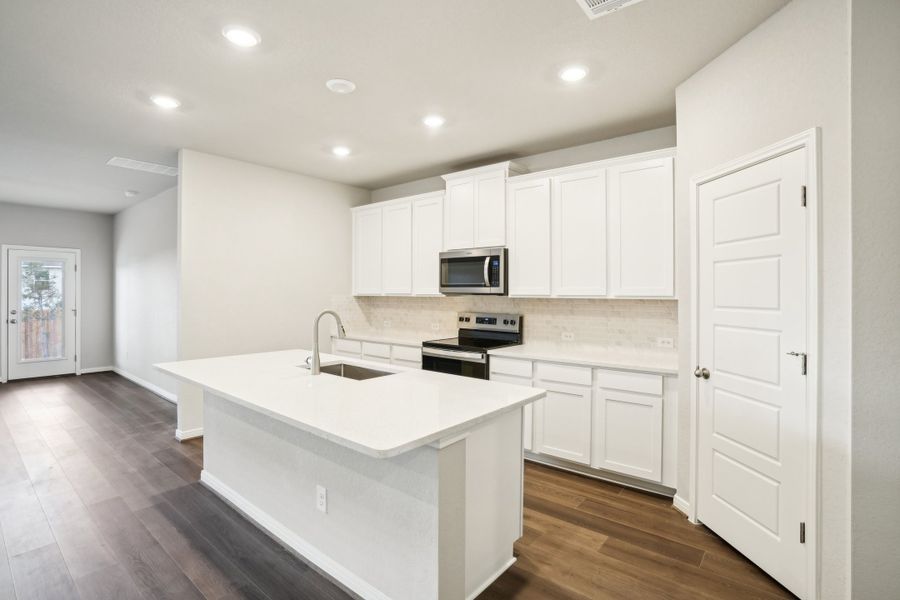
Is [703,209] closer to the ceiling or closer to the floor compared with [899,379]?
closer to the ceiling

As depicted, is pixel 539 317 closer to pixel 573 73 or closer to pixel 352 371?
pixel 352 371

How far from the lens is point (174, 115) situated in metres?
3.23

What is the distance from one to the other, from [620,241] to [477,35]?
181 centimetres

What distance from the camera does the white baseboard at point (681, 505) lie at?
2659 millimetres

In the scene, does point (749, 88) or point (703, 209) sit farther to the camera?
point (703, 209)

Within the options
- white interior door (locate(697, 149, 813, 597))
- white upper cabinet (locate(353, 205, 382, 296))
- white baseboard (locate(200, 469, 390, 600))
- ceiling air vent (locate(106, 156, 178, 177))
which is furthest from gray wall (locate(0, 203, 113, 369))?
white interior door (locate(697, 149, 813, 597))

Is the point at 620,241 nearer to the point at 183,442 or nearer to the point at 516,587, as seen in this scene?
the point at 516,587

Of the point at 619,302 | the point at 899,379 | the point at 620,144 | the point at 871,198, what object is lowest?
the point at 899,379

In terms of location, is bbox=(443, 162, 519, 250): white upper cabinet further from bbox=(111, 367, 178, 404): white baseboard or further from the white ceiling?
bbox=(111, 367, 178, 404): white baseboard

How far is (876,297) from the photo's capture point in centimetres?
169

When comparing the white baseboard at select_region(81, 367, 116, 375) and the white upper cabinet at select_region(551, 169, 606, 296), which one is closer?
the white upper cabinet at select_region(551, 169, 606, 296)

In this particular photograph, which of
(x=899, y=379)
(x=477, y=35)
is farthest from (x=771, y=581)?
(x=477, y=35)

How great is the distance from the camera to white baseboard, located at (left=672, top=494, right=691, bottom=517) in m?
2.66

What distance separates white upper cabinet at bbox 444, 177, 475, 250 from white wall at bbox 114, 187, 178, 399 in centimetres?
320
